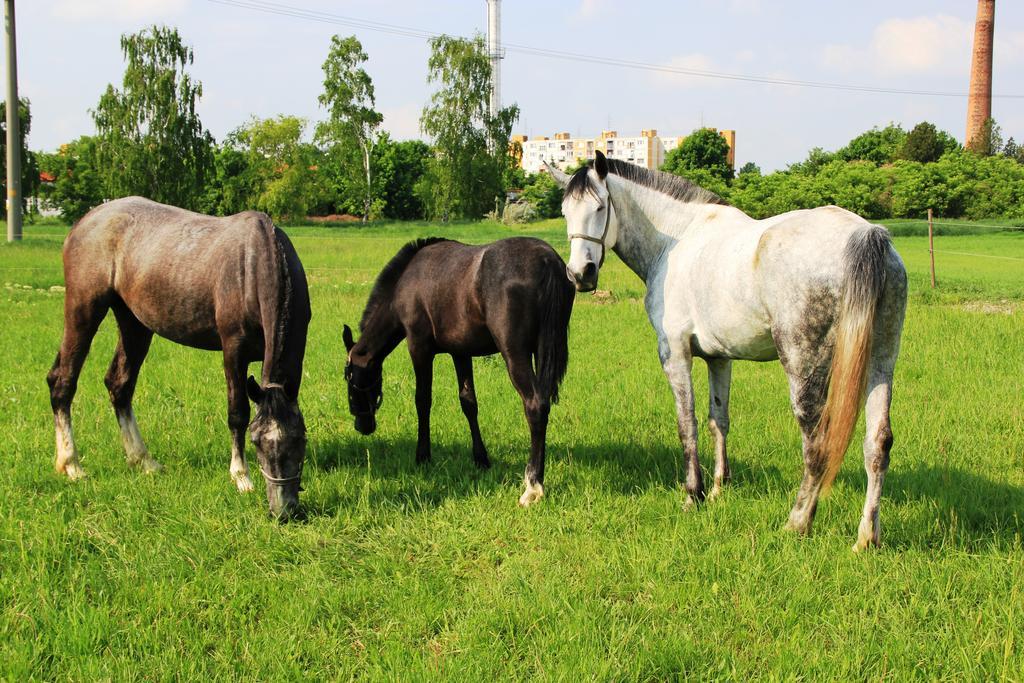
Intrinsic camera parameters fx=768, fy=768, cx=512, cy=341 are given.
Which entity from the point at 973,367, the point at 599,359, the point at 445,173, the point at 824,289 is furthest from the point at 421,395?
the point at 445,173

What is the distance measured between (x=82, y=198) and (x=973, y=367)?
58.3 m

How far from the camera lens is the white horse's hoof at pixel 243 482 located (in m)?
5.08

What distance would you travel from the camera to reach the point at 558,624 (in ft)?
11.2

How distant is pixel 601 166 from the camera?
505 centimetres

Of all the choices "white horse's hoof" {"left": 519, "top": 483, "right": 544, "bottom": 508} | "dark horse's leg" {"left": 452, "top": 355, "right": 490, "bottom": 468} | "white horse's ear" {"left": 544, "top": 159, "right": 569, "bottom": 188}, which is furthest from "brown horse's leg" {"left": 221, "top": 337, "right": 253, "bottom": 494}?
"white horse's ear" {"left": 544, "top": 159, "right": 569, "bottom": 188}

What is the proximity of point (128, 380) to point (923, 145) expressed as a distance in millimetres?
59892

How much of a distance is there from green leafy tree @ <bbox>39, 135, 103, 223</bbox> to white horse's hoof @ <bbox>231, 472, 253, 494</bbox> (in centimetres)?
4942

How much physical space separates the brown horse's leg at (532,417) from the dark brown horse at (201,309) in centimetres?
143

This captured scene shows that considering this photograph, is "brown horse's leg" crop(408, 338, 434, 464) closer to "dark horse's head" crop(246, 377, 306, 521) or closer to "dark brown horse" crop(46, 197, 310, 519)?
"dark brown horse" crop(46, 197, 310, 519)

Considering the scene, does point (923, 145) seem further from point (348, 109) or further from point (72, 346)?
point (72, 346)

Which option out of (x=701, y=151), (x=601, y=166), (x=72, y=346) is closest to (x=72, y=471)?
(x=72, y=346)

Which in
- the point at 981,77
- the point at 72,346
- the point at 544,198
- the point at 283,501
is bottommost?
the point at 283,501

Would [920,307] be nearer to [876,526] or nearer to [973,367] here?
[973,367]

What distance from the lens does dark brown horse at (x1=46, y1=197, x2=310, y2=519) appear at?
4547 mm
